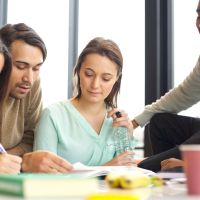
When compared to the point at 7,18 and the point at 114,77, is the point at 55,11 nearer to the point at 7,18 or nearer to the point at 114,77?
the point at 7,18

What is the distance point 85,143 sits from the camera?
1544mm

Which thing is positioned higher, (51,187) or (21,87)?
(21,87)

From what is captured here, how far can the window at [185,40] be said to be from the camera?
2362 mm

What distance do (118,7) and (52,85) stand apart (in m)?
1.15

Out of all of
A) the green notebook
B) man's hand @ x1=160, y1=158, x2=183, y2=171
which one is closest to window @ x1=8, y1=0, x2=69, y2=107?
man's hand @ x1=160, y1=158, x2=183, y2=171

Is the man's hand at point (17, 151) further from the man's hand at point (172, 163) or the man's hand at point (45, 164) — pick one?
the man's hand at point (172, 163)

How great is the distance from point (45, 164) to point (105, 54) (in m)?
0.82

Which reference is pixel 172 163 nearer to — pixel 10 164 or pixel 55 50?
pixel 10 164

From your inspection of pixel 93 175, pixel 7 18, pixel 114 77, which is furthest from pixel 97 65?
pixel 7 18

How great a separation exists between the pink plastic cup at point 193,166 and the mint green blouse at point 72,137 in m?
0.99

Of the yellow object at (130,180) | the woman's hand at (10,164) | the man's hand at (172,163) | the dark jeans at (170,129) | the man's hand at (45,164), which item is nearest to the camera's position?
the yellow object at (130,180)

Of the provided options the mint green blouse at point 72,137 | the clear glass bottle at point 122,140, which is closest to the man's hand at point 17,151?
the mint green blouse at point 72,137

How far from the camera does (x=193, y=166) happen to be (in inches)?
20.2

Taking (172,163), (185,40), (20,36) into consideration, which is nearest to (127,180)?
(172,163)
